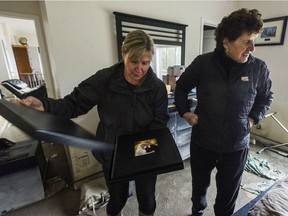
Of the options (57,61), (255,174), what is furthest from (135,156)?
(255,174)

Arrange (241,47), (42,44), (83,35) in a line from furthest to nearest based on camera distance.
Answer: (42,44), (83,35), (241,47)

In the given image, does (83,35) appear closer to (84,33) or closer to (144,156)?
(84,33)

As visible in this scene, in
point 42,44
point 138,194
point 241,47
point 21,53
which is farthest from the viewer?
point 21,53

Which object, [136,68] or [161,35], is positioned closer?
[136,68]

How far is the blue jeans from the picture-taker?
3.31ft

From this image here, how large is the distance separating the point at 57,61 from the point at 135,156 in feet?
3.75

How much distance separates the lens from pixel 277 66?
8.02 feet

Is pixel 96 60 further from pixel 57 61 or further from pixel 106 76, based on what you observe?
pixel 106 76

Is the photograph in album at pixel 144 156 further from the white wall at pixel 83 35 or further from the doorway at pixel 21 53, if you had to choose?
the doorway at pixel 21 53

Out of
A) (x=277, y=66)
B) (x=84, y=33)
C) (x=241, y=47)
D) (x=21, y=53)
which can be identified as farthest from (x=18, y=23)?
(x=277, y=66)

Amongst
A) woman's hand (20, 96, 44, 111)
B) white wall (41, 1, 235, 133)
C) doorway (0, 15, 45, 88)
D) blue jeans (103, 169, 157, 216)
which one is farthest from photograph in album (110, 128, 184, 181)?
doorway (0, 15, 45, 88)

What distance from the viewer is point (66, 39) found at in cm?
146

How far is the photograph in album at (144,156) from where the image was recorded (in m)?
0.74

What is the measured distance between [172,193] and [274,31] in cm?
255
